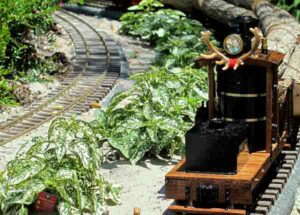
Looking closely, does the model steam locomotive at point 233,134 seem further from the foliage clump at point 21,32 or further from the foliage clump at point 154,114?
the foliage clump at point 21,32

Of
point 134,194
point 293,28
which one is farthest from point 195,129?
point 293,28

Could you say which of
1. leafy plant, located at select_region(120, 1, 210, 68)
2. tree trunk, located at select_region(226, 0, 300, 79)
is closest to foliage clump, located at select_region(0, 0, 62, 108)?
leafy plant, located at select_region(120, 1, 210, 68)

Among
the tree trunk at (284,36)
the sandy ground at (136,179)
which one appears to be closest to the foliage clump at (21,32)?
the sandy ground at (136,179)

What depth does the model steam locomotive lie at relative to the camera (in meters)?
9.92

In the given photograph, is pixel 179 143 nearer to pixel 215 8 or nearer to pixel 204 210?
pixel 204 210

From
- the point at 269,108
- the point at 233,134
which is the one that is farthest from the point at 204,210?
the point at 269,108

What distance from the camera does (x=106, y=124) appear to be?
13.7 meters

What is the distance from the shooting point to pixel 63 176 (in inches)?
409

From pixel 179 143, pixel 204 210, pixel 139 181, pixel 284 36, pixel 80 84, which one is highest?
pixel 284 36

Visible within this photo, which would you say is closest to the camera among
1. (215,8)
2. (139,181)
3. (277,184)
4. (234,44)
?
(234,44)

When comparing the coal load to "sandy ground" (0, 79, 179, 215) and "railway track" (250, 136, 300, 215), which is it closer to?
"railway track" (250, 136, 300, 215)

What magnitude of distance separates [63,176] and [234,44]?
2815 millimetres

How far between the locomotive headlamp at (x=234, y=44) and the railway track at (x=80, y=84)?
560 cm

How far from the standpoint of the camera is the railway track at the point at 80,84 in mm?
15875
